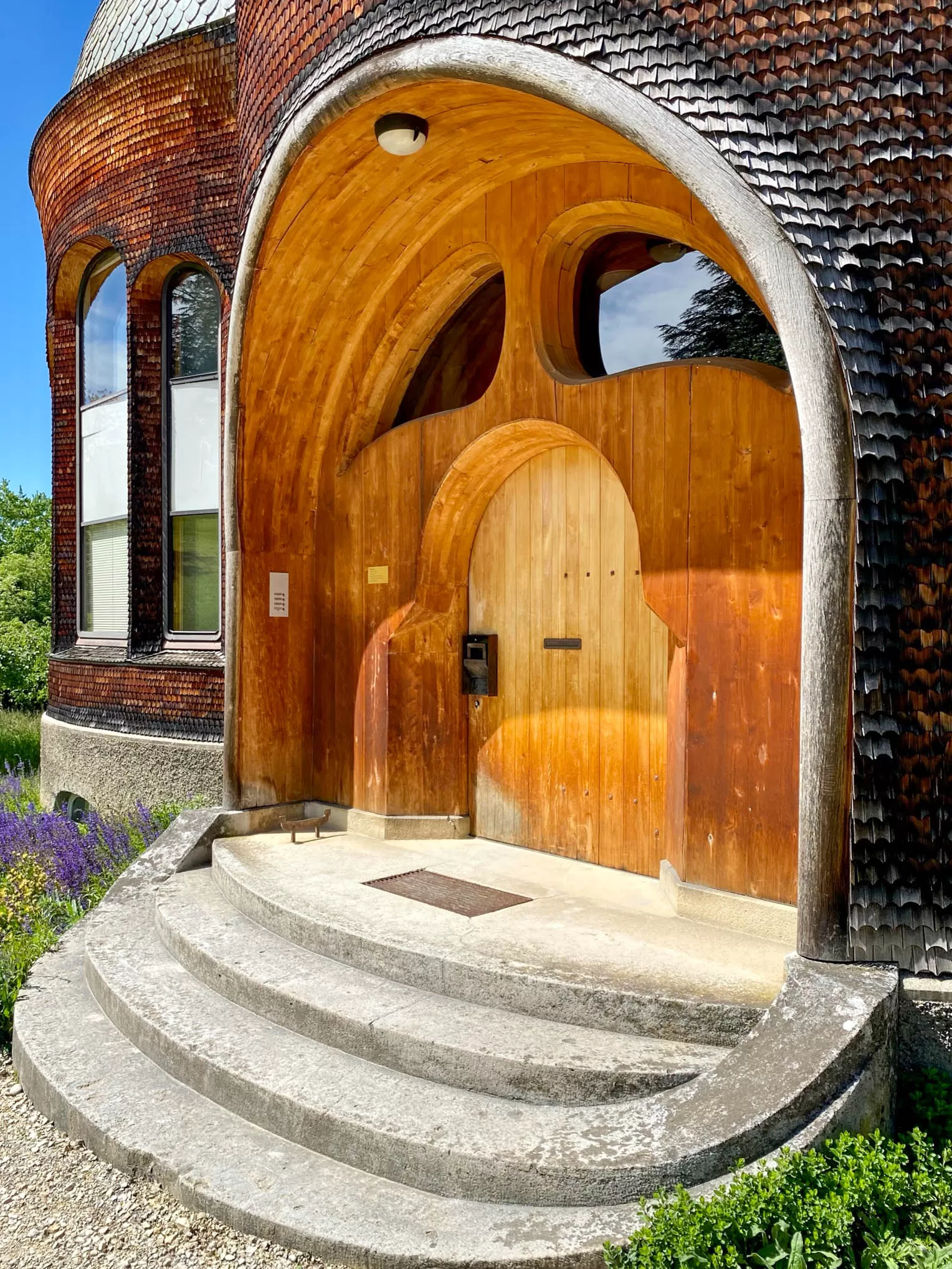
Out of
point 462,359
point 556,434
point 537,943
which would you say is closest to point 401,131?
point 556,434

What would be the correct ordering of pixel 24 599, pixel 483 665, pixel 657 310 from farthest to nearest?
pixel 24 599
pixel 483 665
pixel 657 310

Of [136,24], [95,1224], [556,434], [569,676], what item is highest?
[136,24]

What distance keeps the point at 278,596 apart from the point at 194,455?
2.23m

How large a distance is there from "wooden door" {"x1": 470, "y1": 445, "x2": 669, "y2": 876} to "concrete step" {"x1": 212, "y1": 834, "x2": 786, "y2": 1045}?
0.33 m

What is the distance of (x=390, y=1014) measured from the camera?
3.99 metres

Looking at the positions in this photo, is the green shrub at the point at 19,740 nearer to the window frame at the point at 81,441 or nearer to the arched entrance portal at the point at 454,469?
the window frame at the point at 81,441

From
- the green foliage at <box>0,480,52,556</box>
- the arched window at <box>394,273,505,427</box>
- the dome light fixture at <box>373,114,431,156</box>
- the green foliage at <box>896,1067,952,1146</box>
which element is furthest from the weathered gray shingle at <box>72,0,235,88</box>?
the green foliage at <box>0,480,52,556</box>

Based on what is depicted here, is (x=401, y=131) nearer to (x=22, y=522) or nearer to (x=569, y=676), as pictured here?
(x=569, y=676)

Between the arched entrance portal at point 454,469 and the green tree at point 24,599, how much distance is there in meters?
11.1

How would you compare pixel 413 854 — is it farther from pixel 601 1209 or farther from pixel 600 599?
pixel 601 1209

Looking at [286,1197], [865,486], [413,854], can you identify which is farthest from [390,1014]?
[865,486]

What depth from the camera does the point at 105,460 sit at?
9.60 meters

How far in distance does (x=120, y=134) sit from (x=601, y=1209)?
9111 millimetres

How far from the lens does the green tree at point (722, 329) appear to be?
193 inches
